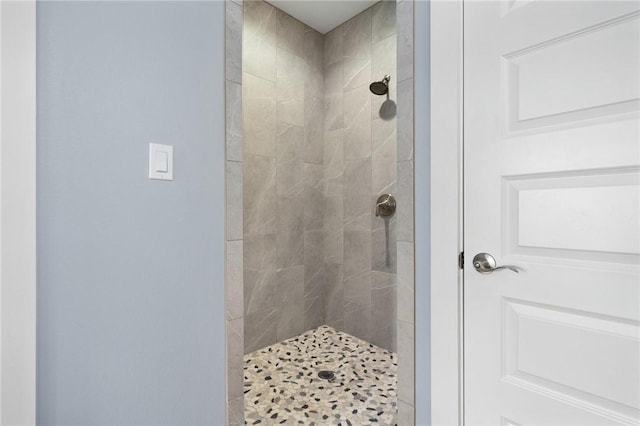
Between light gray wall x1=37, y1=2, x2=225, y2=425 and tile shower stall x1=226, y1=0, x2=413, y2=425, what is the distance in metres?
0.96

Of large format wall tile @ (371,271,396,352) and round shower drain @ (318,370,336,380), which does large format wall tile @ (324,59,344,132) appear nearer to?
large format wall tile @ (371,271,396,352)

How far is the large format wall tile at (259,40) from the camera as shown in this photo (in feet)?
7.79

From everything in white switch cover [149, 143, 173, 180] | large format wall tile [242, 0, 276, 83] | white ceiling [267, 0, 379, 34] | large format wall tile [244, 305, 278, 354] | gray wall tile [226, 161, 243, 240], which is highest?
white ceiling [267, 0, 379, 34]

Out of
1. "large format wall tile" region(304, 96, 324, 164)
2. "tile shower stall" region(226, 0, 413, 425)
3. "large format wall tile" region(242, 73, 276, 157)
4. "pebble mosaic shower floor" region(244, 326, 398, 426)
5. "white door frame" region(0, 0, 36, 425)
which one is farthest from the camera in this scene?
"large format wall tile" region(304, 96, 324, 164)

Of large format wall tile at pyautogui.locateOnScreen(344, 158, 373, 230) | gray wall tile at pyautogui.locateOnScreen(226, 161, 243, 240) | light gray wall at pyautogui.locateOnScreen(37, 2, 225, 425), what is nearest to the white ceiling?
large format wall tile at pyautogui.locateOnScreen(344, 158, 373, 230)

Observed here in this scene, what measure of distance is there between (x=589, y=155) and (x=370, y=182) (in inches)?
68.2

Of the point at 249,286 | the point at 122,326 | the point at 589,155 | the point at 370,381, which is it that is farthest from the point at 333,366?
the point at 589,155

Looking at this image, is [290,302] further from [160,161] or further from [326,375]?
[160,161]

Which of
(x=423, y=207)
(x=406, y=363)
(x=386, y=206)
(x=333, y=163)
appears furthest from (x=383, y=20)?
(x=406, y=363)

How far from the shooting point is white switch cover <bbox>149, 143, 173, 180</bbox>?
40.0 inches

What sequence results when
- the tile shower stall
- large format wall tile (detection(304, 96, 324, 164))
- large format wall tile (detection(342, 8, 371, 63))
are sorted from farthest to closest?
large format wall tile (detection(304, 96, 324, 164)) → large format wall tile (detection(342, 8, 371, 63)) → the tile shower stall

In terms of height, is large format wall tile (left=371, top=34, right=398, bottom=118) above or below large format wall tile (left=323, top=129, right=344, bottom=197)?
above

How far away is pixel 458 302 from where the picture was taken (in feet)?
3.67

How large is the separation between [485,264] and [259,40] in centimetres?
222
